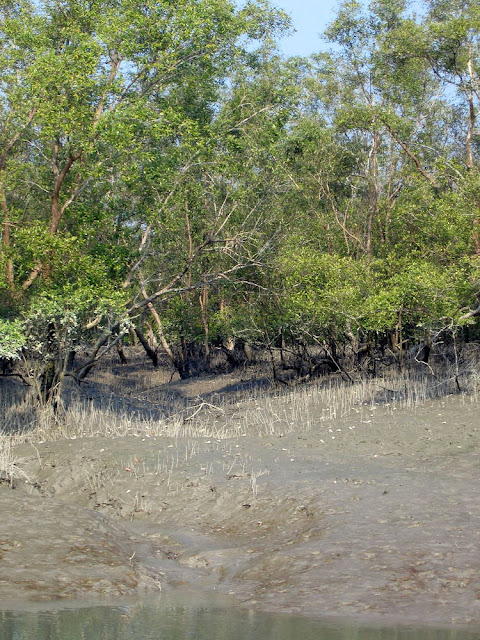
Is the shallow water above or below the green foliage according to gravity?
below

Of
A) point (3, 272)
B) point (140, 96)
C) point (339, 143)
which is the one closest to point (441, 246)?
point (339, 143)

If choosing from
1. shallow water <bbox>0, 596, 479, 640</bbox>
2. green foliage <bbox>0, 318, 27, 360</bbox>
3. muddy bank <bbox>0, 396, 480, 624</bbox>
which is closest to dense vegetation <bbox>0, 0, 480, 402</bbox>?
green foliage <bbox>0, 318, 27, 360</bbox>

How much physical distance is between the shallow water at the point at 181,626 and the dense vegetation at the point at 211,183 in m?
6.96

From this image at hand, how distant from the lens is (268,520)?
1025 cm

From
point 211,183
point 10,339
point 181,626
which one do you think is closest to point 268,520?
point 181,626

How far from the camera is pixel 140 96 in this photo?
16922mm

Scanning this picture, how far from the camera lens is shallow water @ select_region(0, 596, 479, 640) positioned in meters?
6.44

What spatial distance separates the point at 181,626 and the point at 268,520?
11.6 ft

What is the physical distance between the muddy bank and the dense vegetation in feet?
9.80

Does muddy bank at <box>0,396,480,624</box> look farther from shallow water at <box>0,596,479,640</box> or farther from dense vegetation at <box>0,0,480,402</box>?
dense vegetation at <box>0,0,480,402</box>

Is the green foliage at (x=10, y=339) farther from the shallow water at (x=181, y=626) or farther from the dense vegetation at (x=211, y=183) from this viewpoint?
the shallow water at (x=181, y=626)

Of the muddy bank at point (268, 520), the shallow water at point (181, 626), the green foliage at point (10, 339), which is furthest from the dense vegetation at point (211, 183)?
the shallow water at point (181, 626)

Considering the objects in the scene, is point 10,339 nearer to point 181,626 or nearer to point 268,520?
point 268,520

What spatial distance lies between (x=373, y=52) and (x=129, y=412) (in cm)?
1270
